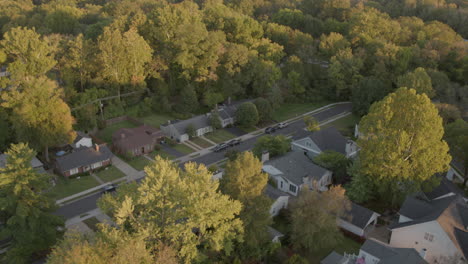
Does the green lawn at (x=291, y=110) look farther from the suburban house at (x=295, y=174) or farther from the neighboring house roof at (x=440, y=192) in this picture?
the neighboring house roof at (x=440, y=192)

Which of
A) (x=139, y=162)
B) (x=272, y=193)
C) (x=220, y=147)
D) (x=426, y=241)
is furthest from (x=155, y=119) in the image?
(x=426, y=241)

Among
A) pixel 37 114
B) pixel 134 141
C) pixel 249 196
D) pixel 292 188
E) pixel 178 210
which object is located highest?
pixel 178 210

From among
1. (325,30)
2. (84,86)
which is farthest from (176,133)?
(325,30)

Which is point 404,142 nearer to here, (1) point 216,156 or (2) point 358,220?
(2) point 358,220

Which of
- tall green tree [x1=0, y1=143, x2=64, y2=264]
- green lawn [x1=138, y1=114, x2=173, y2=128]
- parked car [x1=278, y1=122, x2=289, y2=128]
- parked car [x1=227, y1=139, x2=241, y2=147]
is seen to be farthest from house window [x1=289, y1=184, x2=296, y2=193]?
green lawn [x1=138, y1=114, x2=173, y2=128]

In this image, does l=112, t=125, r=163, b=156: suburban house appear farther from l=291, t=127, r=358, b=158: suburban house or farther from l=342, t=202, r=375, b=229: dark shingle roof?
l=342, t=202, r=375, b=229: dark shingle roof

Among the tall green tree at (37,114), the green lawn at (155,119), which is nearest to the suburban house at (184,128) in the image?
the green lawn at (155,119)
